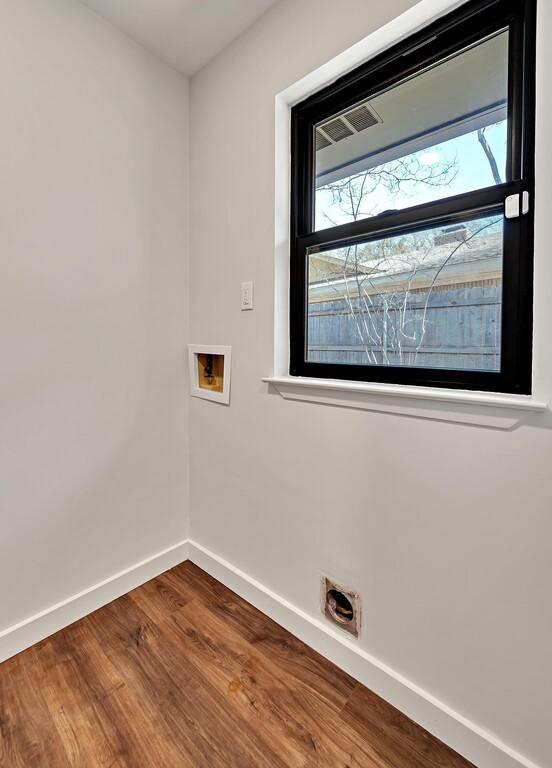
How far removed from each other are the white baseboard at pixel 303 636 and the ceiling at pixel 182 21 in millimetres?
2314

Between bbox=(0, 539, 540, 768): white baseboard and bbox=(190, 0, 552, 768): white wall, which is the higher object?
bbox=(190, 0, 552, 768): white wall

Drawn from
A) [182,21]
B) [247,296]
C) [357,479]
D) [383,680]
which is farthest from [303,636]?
[182,21]

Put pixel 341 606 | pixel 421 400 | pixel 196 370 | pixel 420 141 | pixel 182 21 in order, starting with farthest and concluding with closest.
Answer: pixel 196 370 → pixel 182 21 → pixel 341 606 → pixel 420 141 → pixel 421 400

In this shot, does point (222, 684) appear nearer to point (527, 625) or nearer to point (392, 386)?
point (527, 625)

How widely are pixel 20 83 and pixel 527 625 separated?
230 cm

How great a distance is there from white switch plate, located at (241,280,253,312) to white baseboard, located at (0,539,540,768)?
1.19m

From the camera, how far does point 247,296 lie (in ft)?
5.16

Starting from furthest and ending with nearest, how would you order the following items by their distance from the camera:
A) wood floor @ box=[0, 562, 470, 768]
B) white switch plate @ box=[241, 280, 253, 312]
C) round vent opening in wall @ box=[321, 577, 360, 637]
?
1. white switch plate @ box=[241, 280, 253, 312]
2. round vent opening in wall @ box=[321, 577, 360, 637]
3. wood floor @ box=[0, 562, 470, 768]

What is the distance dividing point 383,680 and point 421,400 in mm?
921

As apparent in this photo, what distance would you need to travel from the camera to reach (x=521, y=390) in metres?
0.98

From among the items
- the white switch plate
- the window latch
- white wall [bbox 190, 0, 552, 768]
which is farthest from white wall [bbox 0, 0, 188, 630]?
the window latch

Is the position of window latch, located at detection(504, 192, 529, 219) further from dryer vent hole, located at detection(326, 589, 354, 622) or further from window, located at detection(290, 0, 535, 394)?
dryer vent hole, located at detection(326, 589, 354, 622)

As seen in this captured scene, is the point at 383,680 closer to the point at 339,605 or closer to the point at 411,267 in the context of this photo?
the point at 339,605

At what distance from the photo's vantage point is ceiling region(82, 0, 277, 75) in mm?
1418
